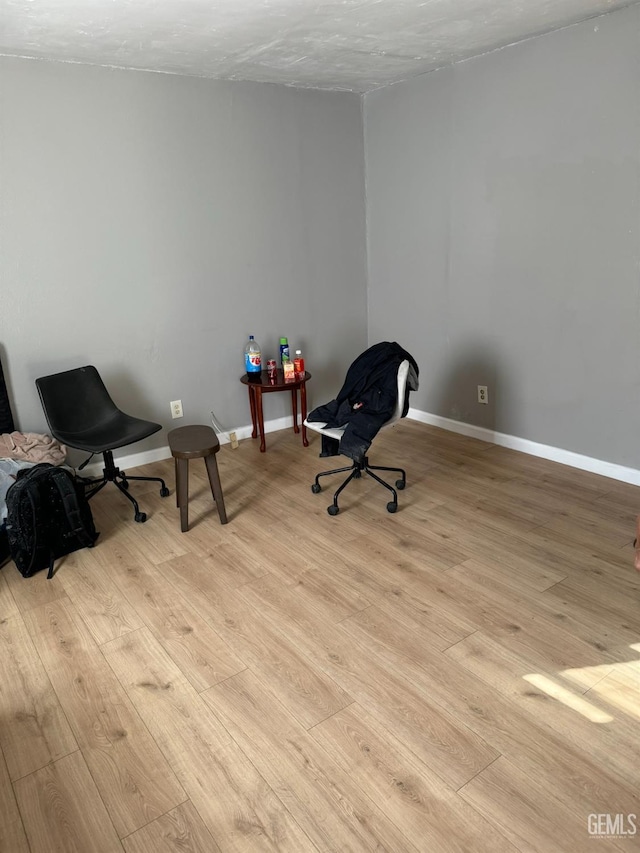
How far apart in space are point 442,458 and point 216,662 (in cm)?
221

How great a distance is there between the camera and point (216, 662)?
7.24 ft

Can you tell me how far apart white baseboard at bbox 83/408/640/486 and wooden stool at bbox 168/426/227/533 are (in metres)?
0.90

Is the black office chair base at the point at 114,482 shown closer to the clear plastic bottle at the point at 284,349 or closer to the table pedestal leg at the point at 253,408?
the table pedestal leg at the point at 253,408

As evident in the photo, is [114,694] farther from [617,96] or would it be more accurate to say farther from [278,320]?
[617,96]

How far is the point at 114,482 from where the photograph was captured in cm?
350

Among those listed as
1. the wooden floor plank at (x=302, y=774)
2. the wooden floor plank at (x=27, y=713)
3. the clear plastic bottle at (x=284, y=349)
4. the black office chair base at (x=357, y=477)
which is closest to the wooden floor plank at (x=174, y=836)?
the wooden floor plank at (x=302, y=774)

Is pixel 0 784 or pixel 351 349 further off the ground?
pixel 351 349

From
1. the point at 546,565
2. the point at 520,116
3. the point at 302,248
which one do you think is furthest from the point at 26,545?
the point at 520,116

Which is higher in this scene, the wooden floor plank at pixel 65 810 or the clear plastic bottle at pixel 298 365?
the clear plastic bottle at pixel 298 365

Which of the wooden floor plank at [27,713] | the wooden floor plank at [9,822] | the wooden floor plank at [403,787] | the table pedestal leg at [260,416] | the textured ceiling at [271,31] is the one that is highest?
the textured ceiling at [271,31]

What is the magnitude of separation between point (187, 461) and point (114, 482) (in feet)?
2.11

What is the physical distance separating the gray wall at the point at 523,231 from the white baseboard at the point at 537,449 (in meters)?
0.05

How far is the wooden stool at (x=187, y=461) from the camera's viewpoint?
9.98 ft

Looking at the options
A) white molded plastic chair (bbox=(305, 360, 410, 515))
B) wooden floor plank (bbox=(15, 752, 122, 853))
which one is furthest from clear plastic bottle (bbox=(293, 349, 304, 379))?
wooden floor plank (bbox=(15, 752, 122, 853))
